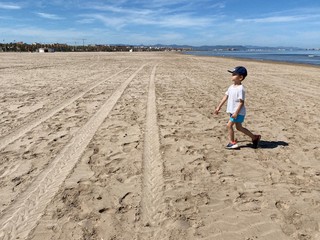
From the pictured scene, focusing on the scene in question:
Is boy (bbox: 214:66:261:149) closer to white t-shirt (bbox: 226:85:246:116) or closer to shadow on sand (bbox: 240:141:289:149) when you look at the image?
white t-shirt (bbox: 226:85:246:116)

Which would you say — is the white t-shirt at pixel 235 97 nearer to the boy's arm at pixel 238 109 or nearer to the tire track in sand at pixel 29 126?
the boy's arm at pixel 238 109

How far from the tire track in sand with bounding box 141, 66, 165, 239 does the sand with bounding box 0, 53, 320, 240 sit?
16 mm

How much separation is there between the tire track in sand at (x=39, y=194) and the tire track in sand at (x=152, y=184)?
1.10 m

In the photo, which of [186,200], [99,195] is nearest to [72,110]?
[99,195]

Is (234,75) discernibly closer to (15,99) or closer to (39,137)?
(39,137)

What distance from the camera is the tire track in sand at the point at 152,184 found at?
3.03 metres

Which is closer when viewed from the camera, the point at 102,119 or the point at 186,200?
the point at 186,200

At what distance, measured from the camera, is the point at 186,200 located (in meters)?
3.42

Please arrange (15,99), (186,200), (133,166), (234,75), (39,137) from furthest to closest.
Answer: (15,99), (39,137), (234,75), (133,166), (186,200)

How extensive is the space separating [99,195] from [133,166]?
0.90m

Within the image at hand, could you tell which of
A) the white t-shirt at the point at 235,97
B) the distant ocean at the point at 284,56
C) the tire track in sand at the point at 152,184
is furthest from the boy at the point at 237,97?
the distant ocean at the point at 284,56

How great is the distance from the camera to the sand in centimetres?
294

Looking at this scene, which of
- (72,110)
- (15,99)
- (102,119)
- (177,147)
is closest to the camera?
(177,147)

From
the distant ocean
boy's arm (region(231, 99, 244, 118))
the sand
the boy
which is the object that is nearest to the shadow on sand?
the sand
